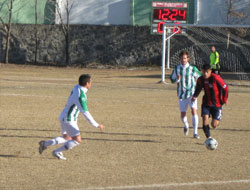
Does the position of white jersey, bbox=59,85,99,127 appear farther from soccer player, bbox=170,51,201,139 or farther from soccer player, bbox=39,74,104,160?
soccer player, bbox=170,51,201,139

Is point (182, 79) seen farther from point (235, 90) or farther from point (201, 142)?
point (235, 90)

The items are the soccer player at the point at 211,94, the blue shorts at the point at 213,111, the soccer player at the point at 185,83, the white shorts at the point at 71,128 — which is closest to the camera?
the white shorts at the point at 71,128

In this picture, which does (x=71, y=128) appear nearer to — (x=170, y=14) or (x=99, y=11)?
(x=170, y=14)

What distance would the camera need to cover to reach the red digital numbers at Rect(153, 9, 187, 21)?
35.6 metres

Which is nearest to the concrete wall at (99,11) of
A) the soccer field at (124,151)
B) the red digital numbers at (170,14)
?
the red digital numbers at (170,14)

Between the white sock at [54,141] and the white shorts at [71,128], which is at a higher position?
the white shorts at [71,128]

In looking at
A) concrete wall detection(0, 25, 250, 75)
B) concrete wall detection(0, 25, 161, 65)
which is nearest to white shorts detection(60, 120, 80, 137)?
concrete wall detection(0, 25, 250, 75)

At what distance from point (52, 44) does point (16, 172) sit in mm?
38569

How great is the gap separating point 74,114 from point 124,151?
5.43ft

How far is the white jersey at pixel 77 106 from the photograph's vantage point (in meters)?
9.42

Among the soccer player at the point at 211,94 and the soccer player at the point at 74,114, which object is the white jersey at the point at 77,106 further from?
the soccer player at the point at 211,94

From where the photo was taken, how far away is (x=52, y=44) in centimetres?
4703

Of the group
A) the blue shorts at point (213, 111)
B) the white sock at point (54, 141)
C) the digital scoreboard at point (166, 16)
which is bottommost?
the white sock at point (54, 141)

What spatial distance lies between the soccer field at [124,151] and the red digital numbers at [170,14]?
1640 cm
